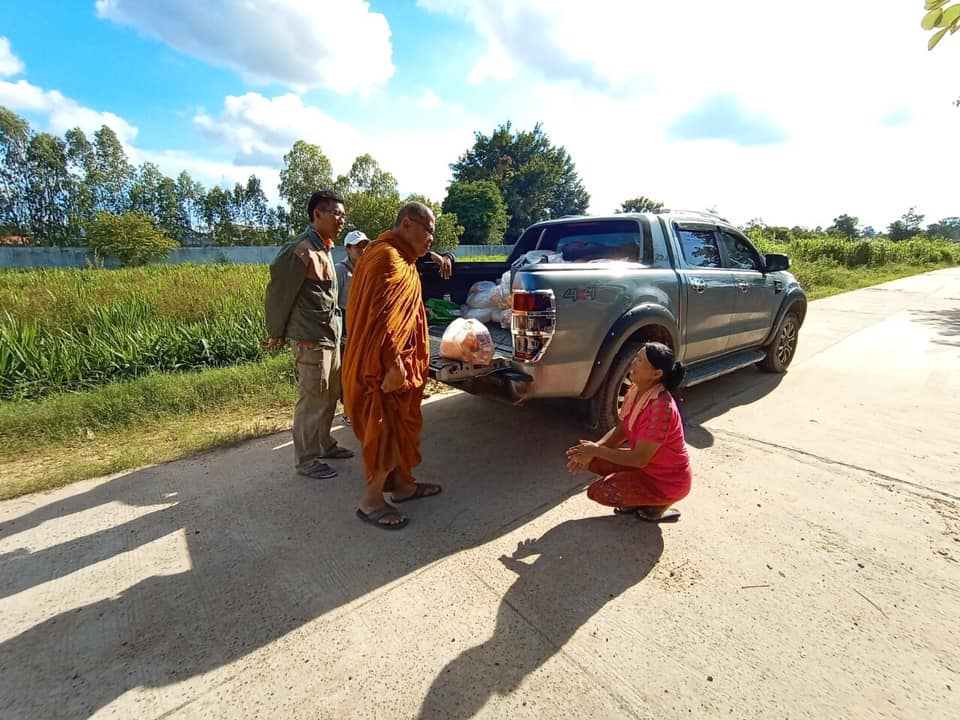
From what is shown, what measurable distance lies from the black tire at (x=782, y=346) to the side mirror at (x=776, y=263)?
0.64 meters

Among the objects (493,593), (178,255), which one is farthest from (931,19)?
(178,255)

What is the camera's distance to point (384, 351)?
254 cm

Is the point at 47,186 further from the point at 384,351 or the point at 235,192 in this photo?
the point at 384,351

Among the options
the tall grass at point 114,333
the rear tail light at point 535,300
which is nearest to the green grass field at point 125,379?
the tall grass at point 114,333

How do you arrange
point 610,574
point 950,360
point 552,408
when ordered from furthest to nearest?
point 950,360
point 552,408
point 610,574

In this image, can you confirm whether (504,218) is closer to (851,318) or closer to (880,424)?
(851,318)

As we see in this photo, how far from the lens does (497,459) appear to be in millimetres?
3592

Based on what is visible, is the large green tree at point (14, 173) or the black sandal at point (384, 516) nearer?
the black sandal at point (384, 516)

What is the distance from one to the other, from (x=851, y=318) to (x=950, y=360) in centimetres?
395

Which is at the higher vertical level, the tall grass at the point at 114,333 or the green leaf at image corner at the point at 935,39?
the green leaf at image corner at the point at 935,39

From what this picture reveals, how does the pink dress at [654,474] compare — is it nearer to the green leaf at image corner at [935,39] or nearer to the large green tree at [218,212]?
the green leaf at image corner at [935,39]

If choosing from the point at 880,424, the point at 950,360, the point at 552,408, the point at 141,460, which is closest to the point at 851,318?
the point at 950,360

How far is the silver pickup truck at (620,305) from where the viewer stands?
2984 mm

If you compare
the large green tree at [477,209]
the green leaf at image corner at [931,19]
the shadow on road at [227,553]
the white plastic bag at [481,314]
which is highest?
the large green tree at [477,209]
